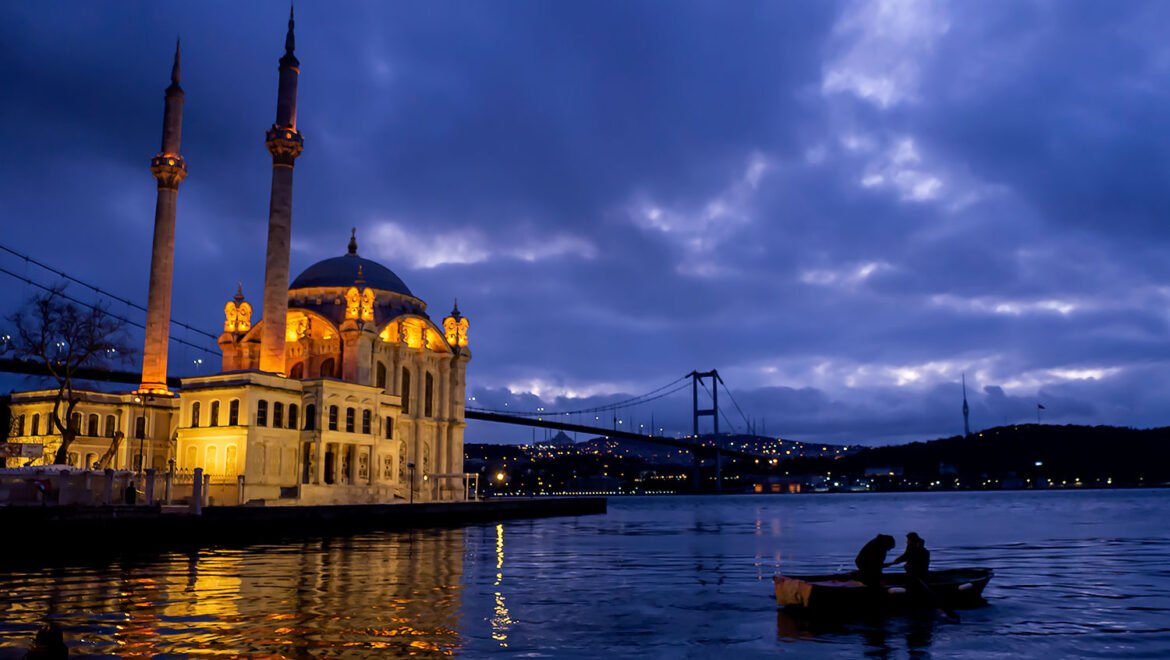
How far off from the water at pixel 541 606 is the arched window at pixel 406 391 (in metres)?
32.3

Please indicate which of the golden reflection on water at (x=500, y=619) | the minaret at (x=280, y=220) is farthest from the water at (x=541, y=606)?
the minaret at (x=280, y=220)

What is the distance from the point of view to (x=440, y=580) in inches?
878

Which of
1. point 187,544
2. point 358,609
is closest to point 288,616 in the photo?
point 358,609

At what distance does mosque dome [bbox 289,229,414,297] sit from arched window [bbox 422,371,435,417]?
6627mm

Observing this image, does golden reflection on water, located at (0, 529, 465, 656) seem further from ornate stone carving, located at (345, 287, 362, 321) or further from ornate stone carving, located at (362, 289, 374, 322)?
ornate stone carving, located at (362, 289, 374, 322)

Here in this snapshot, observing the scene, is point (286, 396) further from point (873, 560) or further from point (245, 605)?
point (873, 560)

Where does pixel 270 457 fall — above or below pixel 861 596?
above

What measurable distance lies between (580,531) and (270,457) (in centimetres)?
1710

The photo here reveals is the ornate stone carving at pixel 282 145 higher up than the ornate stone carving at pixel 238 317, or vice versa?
the ornate stone carving at pixel 282 145

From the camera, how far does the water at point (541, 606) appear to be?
13.5m

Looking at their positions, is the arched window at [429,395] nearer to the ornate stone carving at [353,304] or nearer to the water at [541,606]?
the ornate stone carving at [353,304]

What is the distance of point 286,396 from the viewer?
170ft

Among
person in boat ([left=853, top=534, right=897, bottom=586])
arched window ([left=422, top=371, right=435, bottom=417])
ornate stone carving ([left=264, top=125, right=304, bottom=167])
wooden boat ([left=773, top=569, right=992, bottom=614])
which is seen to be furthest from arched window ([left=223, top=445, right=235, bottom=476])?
person in boat ([left=853, top=534, right=897, bottom=586])

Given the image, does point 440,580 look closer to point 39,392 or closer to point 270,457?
point 270,457
